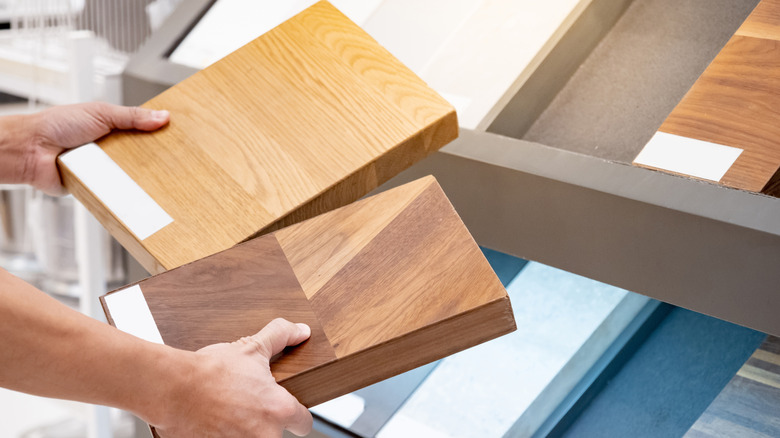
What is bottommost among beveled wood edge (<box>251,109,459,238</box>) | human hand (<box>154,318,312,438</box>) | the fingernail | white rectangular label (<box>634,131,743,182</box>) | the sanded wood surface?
the sanded wood surface

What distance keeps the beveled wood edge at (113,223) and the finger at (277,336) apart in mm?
174

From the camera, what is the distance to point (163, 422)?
676 mm

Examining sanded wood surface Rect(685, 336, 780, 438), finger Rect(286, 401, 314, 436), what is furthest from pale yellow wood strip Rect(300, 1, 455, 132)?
sanded wood surface Rect(685, 336, 780, 438)

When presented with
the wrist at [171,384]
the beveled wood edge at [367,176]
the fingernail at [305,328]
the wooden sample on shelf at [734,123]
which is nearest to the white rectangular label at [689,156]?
the wooden sample on shelf at [734,123]

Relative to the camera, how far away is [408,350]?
668 millimetres

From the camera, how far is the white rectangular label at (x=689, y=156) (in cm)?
78

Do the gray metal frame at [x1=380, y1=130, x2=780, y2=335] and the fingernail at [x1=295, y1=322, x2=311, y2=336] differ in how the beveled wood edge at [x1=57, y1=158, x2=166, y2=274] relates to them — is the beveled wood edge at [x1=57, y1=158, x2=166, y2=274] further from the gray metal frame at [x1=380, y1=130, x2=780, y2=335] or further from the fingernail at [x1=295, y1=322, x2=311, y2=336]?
the gray metal frame at [x1=380, y1=130, x2=780, y2=335]

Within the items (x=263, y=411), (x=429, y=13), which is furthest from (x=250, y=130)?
(x=429, y=13)

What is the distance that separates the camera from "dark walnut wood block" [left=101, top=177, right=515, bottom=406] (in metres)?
0.66

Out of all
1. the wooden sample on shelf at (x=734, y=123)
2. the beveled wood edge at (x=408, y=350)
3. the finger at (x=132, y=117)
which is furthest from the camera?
the finger at (x=132, y=117)

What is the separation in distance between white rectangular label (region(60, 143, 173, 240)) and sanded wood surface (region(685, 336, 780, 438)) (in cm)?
66

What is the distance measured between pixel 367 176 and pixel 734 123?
41 cm

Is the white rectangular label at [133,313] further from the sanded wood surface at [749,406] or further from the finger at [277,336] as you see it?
the sanded wood surface at [749,406]

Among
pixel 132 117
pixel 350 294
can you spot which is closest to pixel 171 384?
pixel 350 294
